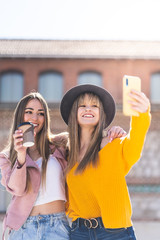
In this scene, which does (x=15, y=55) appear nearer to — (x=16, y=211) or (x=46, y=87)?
(x=46, y=87)

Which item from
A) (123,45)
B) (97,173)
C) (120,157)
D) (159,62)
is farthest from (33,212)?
(123,45)

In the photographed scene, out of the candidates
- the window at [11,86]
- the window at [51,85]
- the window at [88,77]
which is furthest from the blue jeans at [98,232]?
the window at [88,77]

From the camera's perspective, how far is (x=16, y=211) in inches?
108

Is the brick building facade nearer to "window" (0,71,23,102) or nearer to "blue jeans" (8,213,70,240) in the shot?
"window" (0,71,23,102)

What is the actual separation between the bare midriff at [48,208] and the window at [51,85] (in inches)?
477

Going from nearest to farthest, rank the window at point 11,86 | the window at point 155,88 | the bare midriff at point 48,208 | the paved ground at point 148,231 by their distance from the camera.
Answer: the bare midriff at point 48,208
the paved ground at point 148,231
the window at point 11,86
the window at point 155,88

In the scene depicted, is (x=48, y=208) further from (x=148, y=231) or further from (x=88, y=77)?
(x=88, y=77)

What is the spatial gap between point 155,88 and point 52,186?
525 inches

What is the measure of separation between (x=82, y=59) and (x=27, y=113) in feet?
41.5

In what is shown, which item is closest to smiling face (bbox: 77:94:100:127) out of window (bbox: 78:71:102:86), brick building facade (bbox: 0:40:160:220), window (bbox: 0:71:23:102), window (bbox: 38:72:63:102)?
brick building facade (bbox: 0:40:160:220)

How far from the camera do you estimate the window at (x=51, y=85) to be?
1488 centimetres

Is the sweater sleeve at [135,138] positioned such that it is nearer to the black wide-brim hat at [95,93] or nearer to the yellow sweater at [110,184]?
the yellow sweater at [110,184]

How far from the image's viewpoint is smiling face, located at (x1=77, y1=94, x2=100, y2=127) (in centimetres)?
276

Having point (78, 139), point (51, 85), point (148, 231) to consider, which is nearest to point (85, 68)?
point (51, 85)
